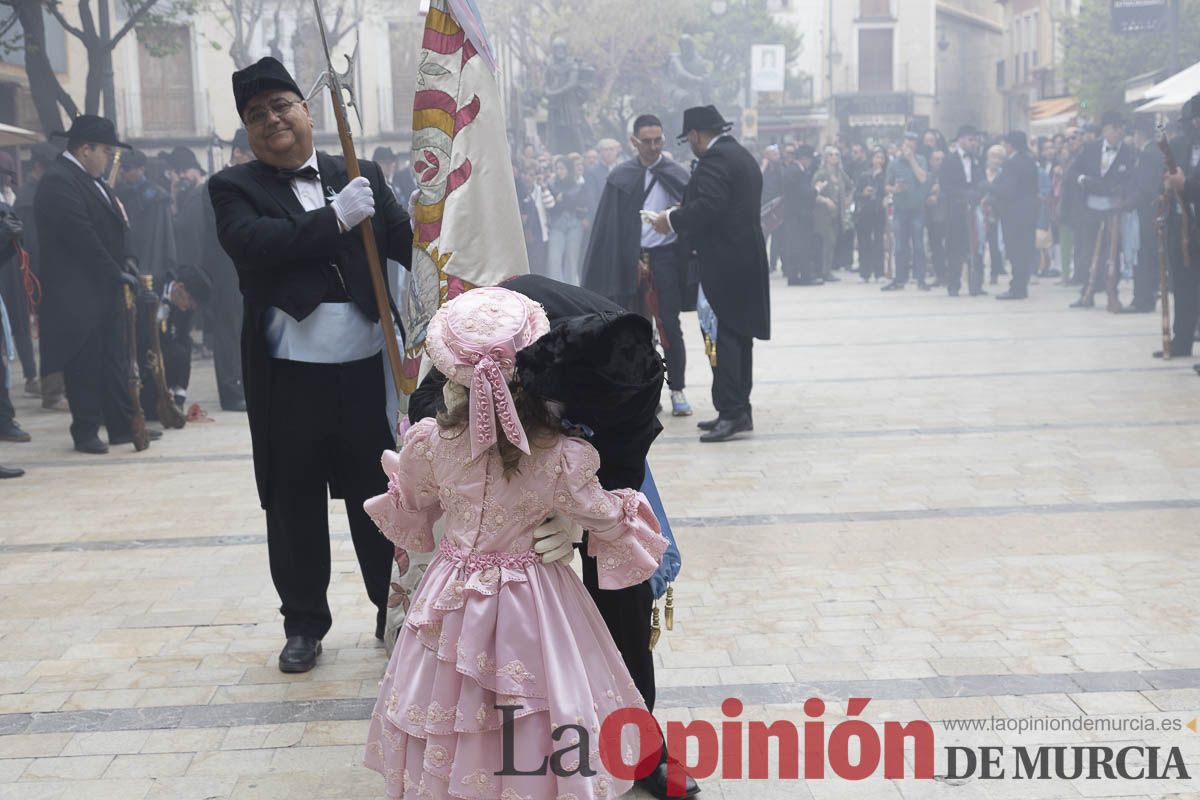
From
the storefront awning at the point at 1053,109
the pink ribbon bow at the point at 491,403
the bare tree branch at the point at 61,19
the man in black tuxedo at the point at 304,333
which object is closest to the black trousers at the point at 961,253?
the bare tree branch at the point at 61,19

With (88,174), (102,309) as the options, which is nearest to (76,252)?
(102,309)

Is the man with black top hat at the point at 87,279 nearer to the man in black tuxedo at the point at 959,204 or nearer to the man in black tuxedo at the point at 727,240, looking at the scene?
the man in black tuxedo at the point at 727,240

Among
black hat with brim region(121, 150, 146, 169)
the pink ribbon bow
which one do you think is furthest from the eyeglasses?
black hat with brim region(121, 150, 146, 169)

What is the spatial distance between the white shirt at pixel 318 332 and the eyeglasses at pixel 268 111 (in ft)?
0.71

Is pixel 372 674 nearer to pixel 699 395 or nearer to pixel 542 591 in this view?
pixel 542 591

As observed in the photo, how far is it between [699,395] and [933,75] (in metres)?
57.4

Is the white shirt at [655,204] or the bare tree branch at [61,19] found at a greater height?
the bare tree branch at [61,19]

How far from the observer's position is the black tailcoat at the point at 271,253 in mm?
4242

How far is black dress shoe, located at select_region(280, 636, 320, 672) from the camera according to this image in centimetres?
456

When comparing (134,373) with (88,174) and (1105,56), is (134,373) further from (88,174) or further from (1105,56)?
(1105,56)

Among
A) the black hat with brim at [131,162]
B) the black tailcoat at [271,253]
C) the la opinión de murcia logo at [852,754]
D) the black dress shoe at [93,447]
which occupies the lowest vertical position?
the la opinión de murcia logo at [852,754]

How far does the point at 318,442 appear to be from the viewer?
A: 4496 mm

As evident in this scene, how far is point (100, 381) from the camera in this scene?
891 centimetres

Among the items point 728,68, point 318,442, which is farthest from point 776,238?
point 728,68
